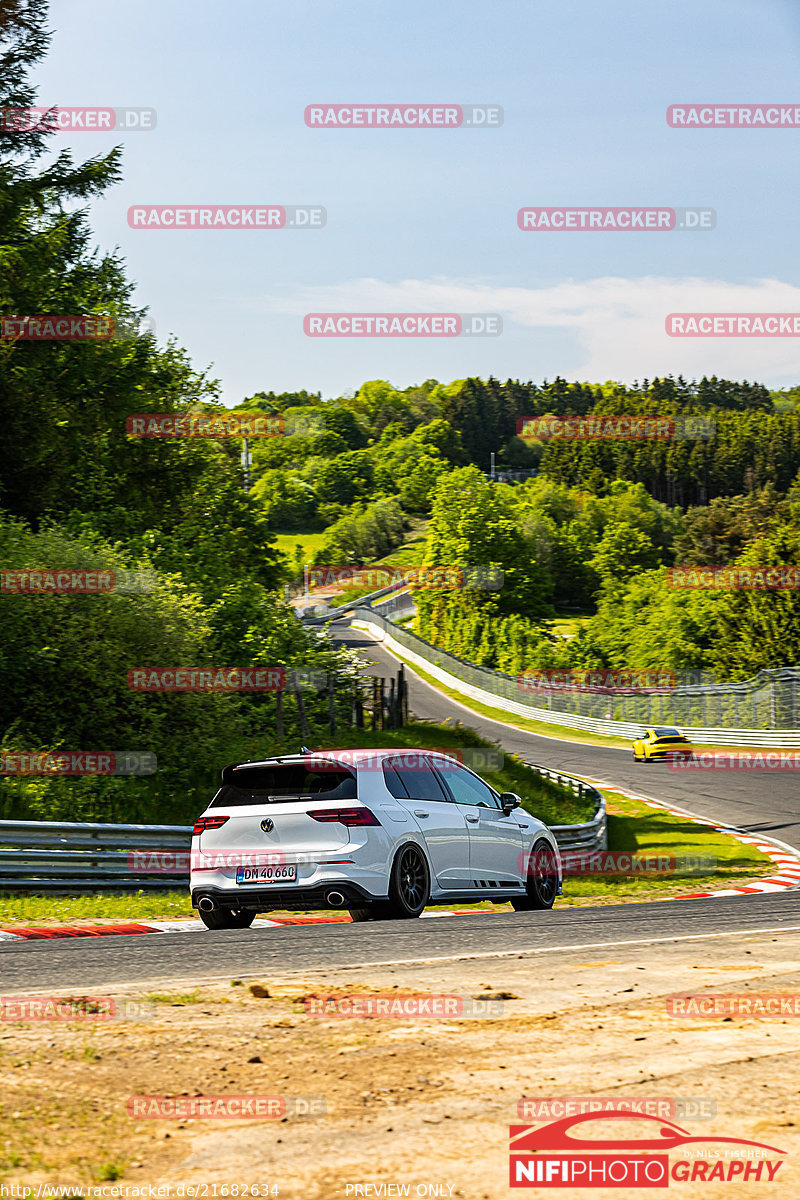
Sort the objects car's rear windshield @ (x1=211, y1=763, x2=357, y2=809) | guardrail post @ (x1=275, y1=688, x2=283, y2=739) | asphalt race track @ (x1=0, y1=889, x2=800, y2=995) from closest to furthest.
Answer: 1. asphalt race track @ (x1=0, y1=889, x2=800, y2=995)
2. car's rear windshield @ (x1=211, y1=763, x2=357, y2=809)
3. guardrail post @ (x1=275, y1=688, x2=283, y2=739)

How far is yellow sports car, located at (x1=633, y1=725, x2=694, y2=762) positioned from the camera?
43.8m

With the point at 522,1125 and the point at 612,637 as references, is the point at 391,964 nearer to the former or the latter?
the point at 522,1125

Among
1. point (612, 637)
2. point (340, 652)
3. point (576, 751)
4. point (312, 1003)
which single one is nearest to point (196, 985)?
point (312, 1003)

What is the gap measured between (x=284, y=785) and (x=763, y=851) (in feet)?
49.9

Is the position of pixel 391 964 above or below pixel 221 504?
below

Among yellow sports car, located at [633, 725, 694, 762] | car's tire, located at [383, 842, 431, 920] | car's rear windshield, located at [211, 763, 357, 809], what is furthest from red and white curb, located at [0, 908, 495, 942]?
yellow sports car, located at [633, 725, 694, 762]

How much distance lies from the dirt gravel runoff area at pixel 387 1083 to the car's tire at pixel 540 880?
531 centimetres

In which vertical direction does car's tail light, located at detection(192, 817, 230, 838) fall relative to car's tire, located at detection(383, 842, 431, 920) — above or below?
above

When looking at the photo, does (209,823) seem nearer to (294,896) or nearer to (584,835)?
(294,896)

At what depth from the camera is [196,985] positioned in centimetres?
705

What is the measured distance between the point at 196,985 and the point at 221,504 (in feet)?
109

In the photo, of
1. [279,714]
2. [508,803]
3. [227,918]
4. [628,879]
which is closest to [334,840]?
[227,918]

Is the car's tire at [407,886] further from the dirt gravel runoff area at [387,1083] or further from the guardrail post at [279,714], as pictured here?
the guardrail post at [279,714]

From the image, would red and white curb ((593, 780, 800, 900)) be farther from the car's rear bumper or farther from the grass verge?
the car's rear bumper
